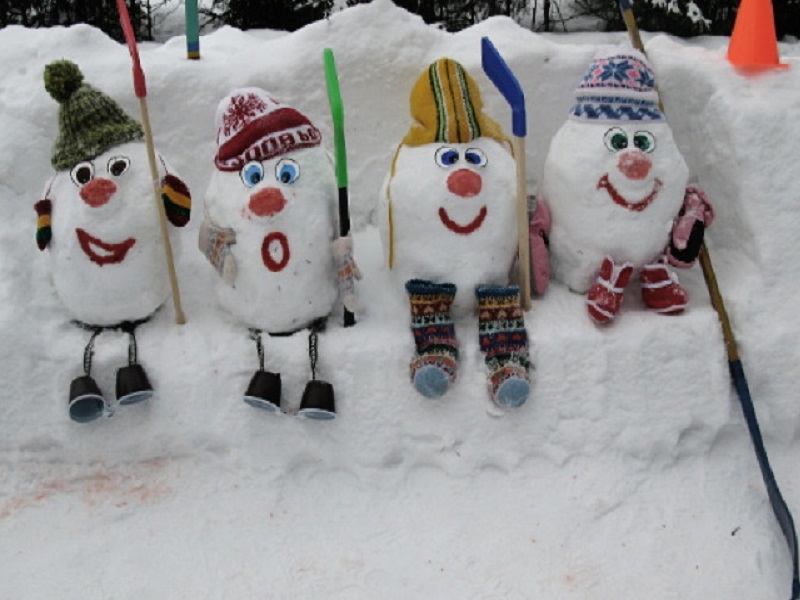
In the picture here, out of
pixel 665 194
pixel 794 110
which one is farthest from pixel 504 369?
pixel 794 110

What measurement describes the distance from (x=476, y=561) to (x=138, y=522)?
74 cm

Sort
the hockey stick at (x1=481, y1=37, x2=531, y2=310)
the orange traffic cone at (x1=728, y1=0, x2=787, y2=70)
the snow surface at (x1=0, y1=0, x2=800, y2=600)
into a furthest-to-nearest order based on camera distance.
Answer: the orange traffic cone at (x1=728, y1=0, x2=787, y2=70)
the hockey stick at (x1=481, y1=37, x2=531, y2=310)
the snow surface at (x1=0, y1=0, x2=800, y2=600)

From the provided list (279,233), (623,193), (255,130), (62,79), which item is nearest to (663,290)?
(623,193)

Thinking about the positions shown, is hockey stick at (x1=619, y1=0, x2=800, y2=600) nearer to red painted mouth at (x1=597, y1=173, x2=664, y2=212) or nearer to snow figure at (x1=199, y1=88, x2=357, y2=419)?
red painted mouth at (x1=597, y1=173, x2=664, y2=212)

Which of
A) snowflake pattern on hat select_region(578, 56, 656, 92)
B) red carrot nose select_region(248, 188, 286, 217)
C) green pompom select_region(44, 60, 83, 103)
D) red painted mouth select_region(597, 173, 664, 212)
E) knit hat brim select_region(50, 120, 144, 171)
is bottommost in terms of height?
red painted mouth select_region(597, 173, 664, 212)

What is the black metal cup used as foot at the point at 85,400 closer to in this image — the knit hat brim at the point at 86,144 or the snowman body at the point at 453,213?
the knit hat brim at the point at 86,144

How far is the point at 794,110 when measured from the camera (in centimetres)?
227

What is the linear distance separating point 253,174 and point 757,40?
4.65 ft

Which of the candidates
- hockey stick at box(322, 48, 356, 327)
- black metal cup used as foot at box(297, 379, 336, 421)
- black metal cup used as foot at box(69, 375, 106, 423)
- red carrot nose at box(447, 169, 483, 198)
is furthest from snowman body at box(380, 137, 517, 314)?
black metal cup used as foot at box(69, 375, 106, 423)

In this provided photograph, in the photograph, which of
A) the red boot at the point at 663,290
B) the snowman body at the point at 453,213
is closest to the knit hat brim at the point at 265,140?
the snowman body at the point at 453,213

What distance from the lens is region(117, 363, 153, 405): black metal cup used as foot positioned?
78.5 inches

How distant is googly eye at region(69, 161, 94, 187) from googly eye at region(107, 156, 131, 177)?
0.14 feet

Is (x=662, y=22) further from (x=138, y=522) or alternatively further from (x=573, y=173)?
(x=138, y=522)

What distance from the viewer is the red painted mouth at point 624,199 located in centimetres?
208
